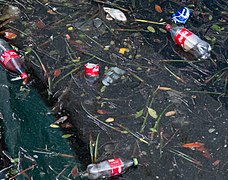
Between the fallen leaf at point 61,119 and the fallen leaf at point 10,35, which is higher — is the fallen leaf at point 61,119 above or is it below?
below

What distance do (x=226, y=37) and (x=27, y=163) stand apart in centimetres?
227

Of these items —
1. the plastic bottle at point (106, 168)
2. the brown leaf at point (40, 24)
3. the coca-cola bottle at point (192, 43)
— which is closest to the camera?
the plastic bottle at point (106, 168)

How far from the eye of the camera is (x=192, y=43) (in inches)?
161

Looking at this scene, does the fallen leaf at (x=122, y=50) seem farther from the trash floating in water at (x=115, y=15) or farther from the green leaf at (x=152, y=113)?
the green leaf at (x=152, y=113)

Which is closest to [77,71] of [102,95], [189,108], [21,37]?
[102,95]

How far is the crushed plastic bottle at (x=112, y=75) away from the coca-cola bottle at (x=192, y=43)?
2.12 ft

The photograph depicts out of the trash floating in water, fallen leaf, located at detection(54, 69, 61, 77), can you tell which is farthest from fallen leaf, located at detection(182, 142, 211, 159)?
the trash floating in water

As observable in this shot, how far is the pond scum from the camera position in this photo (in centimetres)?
332

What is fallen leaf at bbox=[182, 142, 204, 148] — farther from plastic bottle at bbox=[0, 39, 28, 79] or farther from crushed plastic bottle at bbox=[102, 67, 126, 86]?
plastic bottle at bbox=[0, 39, 28, 79]

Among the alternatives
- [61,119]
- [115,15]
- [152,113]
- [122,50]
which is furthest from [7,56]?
[152,113]

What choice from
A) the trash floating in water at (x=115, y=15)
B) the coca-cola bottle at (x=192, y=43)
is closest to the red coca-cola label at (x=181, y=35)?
the coca-cola bottle at (x=192, y=43)

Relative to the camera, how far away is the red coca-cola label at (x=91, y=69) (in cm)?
378

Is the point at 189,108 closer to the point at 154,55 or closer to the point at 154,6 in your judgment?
the point at 154,55

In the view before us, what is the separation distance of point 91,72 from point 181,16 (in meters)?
1.16
